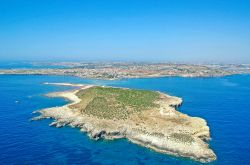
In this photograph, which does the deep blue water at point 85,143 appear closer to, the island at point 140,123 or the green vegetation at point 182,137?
the island at point 140,123

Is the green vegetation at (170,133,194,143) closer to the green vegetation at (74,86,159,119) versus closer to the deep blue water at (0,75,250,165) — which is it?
the deep blue water at (0,75,250,165)

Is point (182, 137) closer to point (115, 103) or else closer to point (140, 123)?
point (140, 123)

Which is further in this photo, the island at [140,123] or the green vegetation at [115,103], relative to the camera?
the green vegetation at [115,103]

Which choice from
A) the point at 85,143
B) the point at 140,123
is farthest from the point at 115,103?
the point at 85,143

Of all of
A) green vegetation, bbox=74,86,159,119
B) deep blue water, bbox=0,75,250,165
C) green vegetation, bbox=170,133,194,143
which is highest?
green vegetation, bbox=74,86,159,119

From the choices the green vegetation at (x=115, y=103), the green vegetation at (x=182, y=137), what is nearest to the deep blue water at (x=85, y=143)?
the green vegetation at (x=182, y=137)

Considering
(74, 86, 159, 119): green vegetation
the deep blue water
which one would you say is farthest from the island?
the deep blue water

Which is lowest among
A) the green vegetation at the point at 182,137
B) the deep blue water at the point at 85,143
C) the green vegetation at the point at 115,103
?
the deep blue water at the point at 85,143

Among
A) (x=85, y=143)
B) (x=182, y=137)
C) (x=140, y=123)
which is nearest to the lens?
(x=182, y=137)
